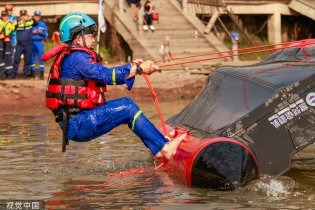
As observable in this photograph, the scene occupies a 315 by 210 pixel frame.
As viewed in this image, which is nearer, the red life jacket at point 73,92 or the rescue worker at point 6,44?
the red life jacket at point 73,92

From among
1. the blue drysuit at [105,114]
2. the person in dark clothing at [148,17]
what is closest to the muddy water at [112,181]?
the blue drysuit at [105,114]

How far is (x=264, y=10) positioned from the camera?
29453 millimetres

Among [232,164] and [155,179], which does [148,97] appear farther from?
[232,164]

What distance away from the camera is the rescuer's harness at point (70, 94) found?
33.8 ft

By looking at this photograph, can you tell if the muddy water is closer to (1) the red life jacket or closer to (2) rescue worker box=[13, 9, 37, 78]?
(1) the red life jacket

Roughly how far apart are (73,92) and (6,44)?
1166cm

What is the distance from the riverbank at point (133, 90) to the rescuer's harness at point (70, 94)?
8577mm

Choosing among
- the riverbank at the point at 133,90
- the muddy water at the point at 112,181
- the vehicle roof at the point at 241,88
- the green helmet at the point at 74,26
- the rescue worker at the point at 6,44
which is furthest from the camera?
the rescue worker at the point at 6,44

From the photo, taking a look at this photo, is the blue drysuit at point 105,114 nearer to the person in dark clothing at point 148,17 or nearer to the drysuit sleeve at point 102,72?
the drysuit sleeve at point 102,72

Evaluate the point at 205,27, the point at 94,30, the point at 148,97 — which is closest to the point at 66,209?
the point at 94,30

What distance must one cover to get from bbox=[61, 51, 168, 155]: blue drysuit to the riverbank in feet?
28.6

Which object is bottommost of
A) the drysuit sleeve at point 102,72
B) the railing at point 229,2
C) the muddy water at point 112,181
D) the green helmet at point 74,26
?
the muddy water at point 112,181

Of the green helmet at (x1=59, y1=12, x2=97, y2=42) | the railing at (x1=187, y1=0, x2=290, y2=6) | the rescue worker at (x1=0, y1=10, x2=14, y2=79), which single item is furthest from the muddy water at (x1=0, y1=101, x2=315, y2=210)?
the railing at (x1=187, y1=0, x2=290, y2=6)

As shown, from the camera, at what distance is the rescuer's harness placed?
10.3m
